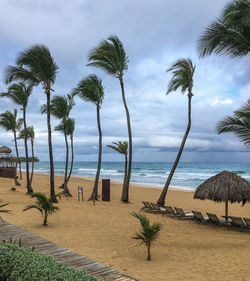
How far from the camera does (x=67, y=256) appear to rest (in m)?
5.27

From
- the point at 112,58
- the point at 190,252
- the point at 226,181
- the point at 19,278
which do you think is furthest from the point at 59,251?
the point at 112,58

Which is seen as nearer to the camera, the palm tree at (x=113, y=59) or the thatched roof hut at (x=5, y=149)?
the palm tree at (x=113, y=59)

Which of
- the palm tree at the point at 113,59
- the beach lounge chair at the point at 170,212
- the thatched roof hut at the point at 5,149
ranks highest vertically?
the palm tree at the point at 113,59

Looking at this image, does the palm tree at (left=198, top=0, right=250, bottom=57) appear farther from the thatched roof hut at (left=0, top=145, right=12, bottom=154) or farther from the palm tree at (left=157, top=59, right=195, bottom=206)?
the thatched roof hut at (left=0, top=145, right=12, bottom=154)

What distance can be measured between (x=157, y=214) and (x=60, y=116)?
1229cm

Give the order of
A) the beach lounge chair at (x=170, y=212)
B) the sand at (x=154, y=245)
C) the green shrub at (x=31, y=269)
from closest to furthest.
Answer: the green shrub at (x=31, y=269) < the sand at (x=154, y=245) < the beach lounge chair at (x=170, y=212)

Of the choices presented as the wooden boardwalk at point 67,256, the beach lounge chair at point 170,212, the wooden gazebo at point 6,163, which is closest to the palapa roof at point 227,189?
the beach lounge chair at point 170,212

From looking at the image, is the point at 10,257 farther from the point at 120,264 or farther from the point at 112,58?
the point at 112,58

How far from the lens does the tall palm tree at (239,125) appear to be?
848 cm

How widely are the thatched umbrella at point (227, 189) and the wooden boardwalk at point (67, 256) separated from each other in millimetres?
7323

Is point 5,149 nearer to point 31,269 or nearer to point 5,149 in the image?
point 5,149

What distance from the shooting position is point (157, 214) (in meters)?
13.4

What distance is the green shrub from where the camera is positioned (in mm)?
3193

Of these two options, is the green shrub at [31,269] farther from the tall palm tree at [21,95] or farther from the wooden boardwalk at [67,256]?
the tall palm tree at [21,95]
